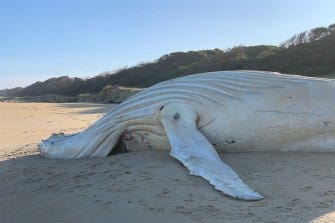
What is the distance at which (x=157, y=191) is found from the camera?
4766 mm

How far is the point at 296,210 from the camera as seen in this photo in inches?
160

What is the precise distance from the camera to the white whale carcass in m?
5.83

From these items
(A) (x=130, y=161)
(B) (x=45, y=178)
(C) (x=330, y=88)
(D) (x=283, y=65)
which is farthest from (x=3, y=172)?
(D) (x=283, y=65)

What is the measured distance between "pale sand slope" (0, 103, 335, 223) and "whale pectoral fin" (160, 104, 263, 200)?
0.30ft

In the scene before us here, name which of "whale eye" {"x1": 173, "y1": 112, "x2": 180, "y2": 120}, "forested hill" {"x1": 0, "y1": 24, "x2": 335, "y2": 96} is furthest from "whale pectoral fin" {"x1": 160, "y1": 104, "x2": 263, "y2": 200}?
"forested hill" {"x1": 0, "y1": 24, "x2": 335, "y2": 96}

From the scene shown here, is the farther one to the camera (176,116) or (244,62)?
(244,62)

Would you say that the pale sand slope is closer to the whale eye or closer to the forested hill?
the whale eye

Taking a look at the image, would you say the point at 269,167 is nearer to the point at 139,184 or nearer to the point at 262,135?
the point at 262,135

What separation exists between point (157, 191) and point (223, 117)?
163cm

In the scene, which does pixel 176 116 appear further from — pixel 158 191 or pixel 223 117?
pixel 158 191

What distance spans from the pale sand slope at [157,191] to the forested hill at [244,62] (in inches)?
922

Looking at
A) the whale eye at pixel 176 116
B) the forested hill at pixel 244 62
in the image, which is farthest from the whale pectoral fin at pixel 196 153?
the forested hill at pixel 244 62

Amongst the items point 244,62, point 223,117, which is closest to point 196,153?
point 223,117

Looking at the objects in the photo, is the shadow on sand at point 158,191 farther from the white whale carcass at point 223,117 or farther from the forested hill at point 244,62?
the forested hill at point 244,62
